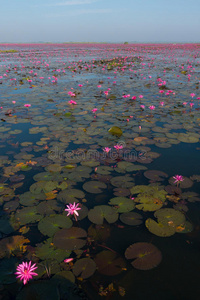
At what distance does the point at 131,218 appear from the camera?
2.10 m

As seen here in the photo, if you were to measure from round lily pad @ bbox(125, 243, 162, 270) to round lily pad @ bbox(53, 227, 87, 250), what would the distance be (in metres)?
0.45

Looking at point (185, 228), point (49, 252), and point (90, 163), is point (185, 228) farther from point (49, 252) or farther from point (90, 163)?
point (90, 163)

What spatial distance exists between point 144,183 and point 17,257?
1.71 meters

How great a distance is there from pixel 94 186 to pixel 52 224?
758 mm

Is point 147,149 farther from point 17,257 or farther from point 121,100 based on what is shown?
point 121,100

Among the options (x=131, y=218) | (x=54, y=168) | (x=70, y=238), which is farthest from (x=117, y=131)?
(x=70, y=238)

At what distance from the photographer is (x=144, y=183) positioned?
2.66 metres

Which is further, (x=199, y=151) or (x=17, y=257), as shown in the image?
(x=199, y=151)

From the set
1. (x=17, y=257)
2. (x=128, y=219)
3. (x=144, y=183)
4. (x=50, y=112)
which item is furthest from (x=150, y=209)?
(x=50, y=112)

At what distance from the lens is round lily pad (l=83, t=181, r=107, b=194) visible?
2.51 meters

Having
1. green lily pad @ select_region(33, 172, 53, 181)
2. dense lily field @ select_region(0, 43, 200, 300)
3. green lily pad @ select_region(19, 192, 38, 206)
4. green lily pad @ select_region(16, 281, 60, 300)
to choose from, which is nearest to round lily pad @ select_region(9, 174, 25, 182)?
dense lily field @ select_region(0, 43, 200, 300)

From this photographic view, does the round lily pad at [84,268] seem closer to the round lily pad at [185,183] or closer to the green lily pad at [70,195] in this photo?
the green lily pad at [70,195]

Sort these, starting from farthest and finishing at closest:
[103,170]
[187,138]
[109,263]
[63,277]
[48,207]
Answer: [187,138], [103,170], [48,207], [109,263], [63,277]

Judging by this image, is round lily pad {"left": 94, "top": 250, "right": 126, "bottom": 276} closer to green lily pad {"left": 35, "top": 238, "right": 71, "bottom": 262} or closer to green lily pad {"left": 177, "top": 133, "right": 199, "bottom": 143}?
green lily pad {"left": 35, "top": 238, "right": 71, "bottom": 262}
